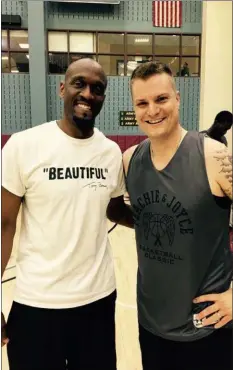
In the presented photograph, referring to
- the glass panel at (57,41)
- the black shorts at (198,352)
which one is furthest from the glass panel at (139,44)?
the black shorts at (198,352)

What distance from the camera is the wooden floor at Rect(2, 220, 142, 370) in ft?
5.94

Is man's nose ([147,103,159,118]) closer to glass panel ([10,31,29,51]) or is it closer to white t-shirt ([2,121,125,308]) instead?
white t-shirt ([2,121,125,308])

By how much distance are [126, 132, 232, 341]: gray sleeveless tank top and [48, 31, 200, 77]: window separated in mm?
5953

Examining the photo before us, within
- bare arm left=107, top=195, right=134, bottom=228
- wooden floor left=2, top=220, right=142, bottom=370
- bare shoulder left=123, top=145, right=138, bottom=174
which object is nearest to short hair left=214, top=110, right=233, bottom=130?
bare shoulder left=123, top=145, right=138, bottom=174

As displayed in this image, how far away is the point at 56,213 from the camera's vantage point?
3.34ft

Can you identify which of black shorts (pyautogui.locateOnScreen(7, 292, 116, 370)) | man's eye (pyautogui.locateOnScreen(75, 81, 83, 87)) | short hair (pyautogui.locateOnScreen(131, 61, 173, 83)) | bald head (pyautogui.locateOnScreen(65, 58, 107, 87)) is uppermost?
bald head (pyautogui.locateOnScreen(65, 58, 107, 87))

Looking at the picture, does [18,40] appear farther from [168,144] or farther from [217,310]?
[217,310]

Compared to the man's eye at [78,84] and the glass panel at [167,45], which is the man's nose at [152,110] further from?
the glass panel at [167,45]

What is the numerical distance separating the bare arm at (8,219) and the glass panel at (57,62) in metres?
6.03

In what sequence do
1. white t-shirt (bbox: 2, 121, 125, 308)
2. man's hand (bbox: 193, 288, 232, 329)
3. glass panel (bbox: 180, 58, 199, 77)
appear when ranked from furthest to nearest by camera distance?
1. glass panel (bbox: 180, 58, 199, 77)
2. white t-shirt (bbox: 2, 121, 125, 308)
3. man's hand (bbox: 193, 288, 232, 329)

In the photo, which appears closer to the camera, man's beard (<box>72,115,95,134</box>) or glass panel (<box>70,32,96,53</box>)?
man's beard (<box>72,115,95,134</box>)

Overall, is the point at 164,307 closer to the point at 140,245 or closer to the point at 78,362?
the point at 140,245

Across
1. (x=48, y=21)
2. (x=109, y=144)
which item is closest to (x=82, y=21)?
(x=48, y=21)

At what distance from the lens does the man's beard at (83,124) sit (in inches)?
41.5
